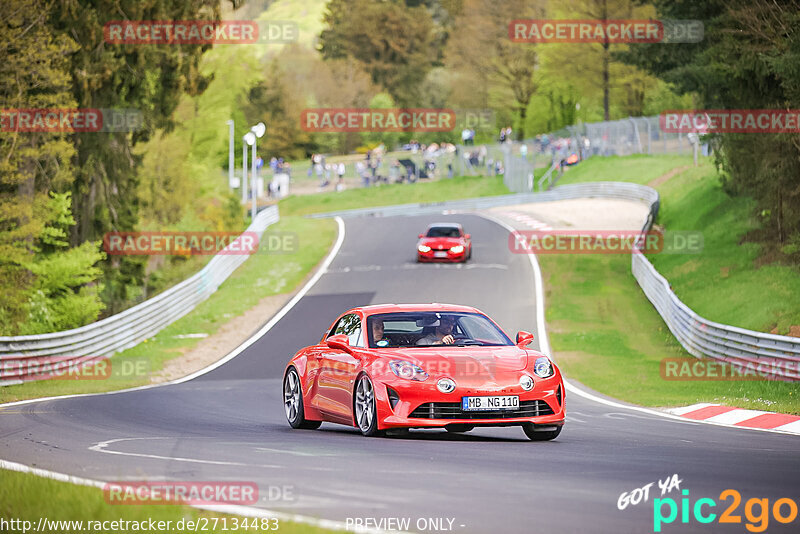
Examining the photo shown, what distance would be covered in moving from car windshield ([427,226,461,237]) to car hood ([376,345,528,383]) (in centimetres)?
3162

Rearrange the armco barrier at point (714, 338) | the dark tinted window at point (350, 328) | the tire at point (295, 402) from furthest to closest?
the armco barrier at point (714, 338) < the tire at point (295, 402) < the dark tinted window at point (350, 328)

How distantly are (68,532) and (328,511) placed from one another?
1553mm

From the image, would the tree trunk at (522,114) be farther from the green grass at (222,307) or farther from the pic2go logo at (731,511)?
the pic2go logo at (731,511)

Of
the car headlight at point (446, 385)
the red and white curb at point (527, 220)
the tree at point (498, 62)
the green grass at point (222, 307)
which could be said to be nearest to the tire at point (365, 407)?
the car headlight at point (446, 385)

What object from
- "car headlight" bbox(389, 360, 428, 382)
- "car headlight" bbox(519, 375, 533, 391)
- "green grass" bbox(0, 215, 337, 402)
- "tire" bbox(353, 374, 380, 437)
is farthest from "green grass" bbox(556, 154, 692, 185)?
"car headlight" bbox(389, 360, 428, 382)

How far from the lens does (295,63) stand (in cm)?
19500

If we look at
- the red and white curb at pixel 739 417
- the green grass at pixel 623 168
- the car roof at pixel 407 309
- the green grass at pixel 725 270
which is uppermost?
the green grass at pixel 623 168

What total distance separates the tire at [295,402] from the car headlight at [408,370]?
237 centimetres

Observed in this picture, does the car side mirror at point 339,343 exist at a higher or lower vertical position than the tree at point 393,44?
lower

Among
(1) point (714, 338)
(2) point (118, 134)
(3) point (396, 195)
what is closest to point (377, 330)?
(1) point (714, 338)

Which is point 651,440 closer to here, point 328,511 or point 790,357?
point 328,511

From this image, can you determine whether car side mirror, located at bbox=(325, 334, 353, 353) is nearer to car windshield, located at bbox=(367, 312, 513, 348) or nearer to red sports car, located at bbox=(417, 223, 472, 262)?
car windshield, located at bbox=(367, 312, 513, 348)

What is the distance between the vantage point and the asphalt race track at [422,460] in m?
7.27

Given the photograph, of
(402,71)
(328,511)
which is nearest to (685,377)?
(328,511)
